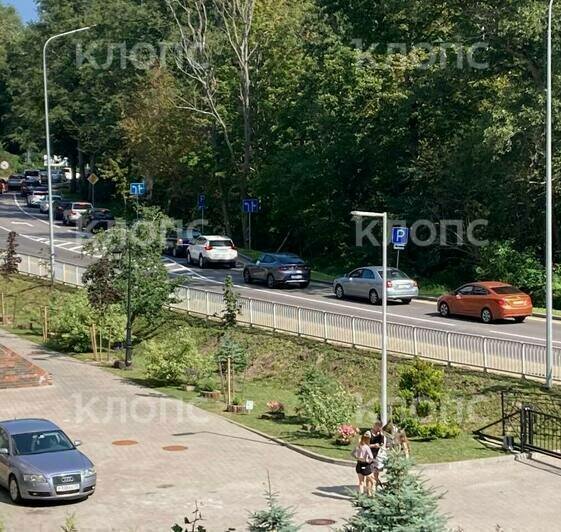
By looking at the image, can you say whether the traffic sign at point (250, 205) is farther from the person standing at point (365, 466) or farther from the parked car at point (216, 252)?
the person standing at point (365, 466)

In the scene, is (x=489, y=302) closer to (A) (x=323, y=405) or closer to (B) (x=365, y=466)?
(A) (x=323, y=405)

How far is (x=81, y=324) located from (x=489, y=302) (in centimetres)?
1377

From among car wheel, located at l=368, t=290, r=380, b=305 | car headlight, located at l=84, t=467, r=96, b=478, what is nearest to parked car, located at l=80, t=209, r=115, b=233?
car wheel, located at l=368, t=290, r=380, b=305

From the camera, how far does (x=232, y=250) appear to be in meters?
52.5

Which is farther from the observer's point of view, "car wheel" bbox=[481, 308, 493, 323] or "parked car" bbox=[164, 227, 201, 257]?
"parked car" bbox=[164, 227, 201, 257]

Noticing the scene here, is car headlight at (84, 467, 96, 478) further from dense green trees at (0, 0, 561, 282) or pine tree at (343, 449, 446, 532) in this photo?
dense green trees at (0, 0, 561, 282)

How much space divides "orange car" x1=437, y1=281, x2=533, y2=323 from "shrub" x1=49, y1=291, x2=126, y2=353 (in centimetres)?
1142

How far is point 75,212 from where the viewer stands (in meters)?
73.6

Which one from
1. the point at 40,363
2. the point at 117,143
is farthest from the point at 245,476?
the point at 117,143

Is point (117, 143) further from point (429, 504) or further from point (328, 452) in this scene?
point (429, 504)

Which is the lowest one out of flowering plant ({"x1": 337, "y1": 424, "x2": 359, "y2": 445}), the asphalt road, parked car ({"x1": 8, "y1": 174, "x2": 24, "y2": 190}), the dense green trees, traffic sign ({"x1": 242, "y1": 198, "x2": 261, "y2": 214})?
flowering plant ({"x1": 337, "y1": 424, "x2": 359, "y2": 445})

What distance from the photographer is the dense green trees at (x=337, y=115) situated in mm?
44438

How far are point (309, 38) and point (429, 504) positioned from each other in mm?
54598

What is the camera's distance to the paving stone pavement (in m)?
17.9
